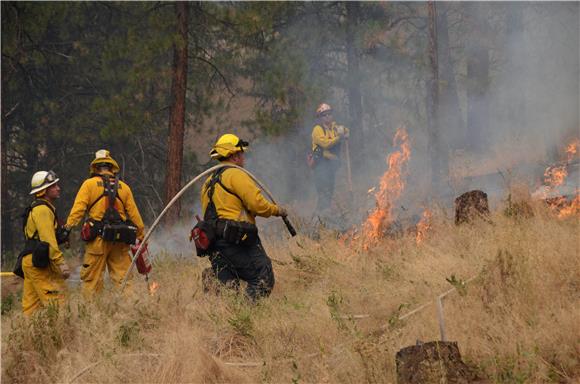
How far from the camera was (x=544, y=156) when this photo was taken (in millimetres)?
15172

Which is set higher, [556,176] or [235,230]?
[235,230]

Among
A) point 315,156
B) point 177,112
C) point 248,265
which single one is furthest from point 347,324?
point 177,112

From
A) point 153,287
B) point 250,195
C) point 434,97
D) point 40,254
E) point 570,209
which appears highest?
point 434,97

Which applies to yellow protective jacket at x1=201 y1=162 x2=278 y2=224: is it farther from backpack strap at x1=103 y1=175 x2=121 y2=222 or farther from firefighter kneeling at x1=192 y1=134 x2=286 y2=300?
backpack strap at x1=103 y1=175 x2=121 y2=222

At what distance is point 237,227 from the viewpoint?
746cm

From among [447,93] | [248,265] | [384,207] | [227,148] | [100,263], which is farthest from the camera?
[447,93]

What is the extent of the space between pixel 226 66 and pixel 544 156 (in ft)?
26.2

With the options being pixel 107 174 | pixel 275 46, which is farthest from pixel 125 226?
pixel 275 46

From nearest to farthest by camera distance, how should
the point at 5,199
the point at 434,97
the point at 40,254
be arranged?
1. the point at 40,254
2. the point at 434,97
3. the point at 5,199

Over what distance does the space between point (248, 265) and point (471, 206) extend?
9.21 feet

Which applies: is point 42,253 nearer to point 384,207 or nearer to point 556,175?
point 384,207

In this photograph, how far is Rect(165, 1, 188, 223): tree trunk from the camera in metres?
15.2

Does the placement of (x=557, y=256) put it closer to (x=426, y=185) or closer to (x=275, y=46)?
(x=426, y=185)

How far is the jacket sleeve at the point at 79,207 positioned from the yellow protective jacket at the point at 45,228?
21cm
